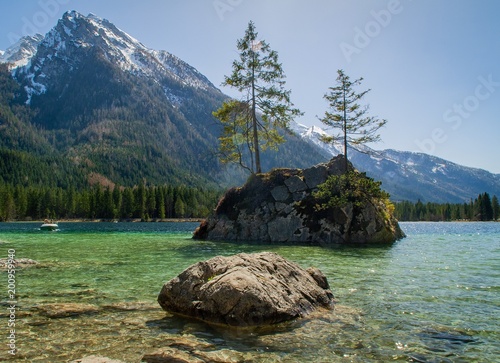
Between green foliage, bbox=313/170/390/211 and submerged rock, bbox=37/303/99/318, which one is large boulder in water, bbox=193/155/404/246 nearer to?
green foliage, bbox=313/170/390/211

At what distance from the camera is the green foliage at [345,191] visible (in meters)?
37.2

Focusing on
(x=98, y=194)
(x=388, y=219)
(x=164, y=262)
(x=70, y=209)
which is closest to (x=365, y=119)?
(x=388, y=219)

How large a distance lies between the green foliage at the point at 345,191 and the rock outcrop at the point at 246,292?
2554cm

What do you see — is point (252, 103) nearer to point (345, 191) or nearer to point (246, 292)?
point (345, 191)

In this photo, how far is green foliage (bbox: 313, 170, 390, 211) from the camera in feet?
122

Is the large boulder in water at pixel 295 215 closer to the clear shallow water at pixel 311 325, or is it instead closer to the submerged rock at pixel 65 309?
the clear shallow water at pixel 311 325

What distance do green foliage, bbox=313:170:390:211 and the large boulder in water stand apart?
1.05 feet

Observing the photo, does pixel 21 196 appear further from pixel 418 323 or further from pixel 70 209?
pixel 418 323

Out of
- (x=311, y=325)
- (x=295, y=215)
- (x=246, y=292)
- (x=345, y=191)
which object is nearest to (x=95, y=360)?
(x=246, y=292)

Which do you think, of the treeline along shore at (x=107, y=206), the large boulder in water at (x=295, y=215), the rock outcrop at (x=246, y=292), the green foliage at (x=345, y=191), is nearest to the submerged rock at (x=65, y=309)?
the rock outcrop at (x=246, y=292)

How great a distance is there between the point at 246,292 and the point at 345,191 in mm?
29963

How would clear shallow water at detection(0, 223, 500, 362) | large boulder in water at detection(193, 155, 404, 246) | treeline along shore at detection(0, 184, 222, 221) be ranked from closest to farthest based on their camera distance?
1. clear shallow water at detection(0, 223, 500, 362)
2. large boulder in water at detection(193, 155, 404, 246)
3. treeline along shore at detection(0, 184, 222, 221)

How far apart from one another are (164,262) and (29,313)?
10.7m

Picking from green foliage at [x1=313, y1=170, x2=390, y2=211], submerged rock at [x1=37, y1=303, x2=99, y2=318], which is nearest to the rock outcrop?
submerged rock at [x1=37, y1=303, x2=99, y2=318]
